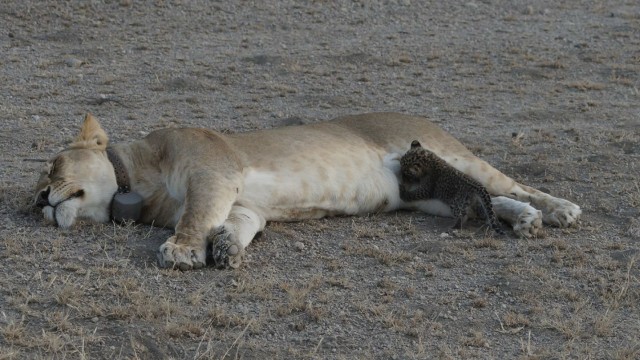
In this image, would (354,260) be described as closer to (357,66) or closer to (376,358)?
(376,358)

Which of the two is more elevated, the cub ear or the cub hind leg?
the cub ear

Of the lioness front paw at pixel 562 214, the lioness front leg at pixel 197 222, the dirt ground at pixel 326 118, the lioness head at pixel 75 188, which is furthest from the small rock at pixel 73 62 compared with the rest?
the lioness front paw at pixel 562 214

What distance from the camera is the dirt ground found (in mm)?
4859

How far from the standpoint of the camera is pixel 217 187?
6.11 metres

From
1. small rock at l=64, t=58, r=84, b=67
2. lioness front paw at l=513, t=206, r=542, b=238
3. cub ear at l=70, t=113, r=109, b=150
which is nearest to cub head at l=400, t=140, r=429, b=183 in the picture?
lioness front paw at l=513, t=206, r=542, b=238

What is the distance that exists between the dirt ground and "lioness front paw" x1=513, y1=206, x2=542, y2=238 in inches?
3.0

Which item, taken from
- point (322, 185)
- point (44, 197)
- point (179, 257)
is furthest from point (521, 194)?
point (44, 197)

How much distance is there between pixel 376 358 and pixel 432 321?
51 cm

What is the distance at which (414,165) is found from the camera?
276 inches

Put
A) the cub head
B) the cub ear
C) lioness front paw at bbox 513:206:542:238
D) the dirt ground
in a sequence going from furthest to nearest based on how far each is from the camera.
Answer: the cub head, the cub ear, lioness front paw at bbox 513:206:542:238, the dirt ground

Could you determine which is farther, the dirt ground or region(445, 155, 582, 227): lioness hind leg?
region(445, 155, 582, 227): lioness hind leg

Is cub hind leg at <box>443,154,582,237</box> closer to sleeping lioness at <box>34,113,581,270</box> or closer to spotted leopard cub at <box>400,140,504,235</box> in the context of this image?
sleeping lioness at <box>34,113,581,270</box>

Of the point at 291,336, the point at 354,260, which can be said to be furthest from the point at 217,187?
the point at 291,336

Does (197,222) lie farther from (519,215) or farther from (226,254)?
(519,215)
